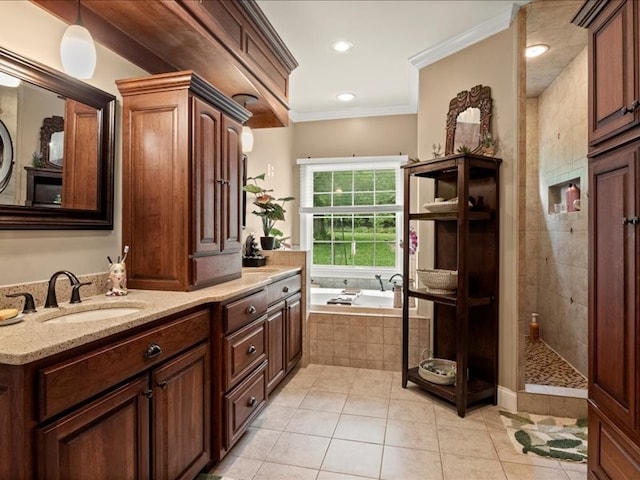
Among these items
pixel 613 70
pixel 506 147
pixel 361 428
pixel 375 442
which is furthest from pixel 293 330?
pixel 613 70

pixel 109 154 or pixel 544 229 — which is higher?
pixel 109 154

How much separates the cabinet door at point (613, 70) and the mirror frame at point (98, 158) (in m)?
2.27

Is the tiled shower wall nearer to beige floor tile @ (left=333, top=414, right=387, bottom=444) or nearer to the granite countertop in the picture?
beige floor tile @ (left=333, top=414, right=387, bottom=444)

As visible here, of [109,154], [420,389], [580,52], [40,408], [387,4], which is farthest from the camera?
[580,52]

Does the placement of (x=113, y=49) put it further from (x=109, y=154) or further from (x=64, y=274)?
(x=64, y=274)

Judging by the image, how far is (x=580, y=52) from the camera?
302cm

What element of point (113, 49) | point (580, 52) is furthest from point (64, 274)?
point (580, 52)

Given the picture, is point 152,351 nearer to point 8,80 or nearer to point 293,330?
point 8,80

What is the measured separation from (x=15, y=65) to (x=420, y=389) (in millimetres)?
3020

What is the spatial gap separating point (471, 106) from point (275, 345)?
7.51 ft

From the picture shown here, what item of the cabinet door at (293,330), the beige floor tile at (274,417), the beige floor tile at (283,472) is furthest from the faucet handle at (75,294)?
the cabinet door at (293,330)

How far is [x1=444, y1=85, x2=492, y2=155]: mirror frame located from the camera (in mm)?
2664

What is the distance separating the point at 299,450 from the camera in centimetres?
202

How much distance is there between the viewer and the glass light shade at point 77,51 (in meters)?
1.48
